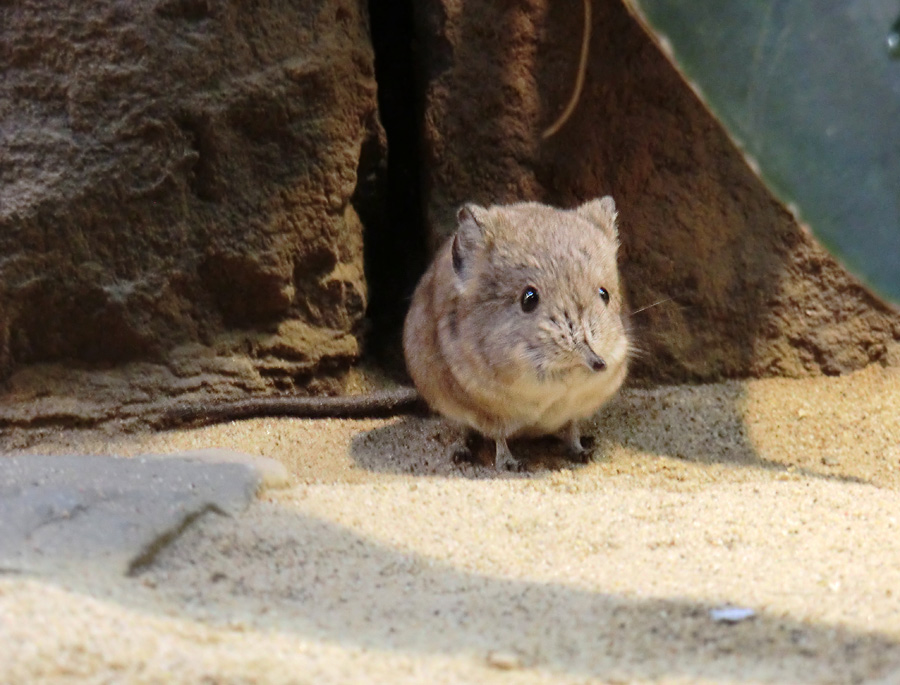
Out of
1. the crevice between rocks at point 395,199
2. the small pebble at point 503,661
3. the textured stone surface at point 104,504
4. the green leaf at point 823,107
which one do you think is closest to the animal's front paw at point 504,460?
Answer: the crevice between rocks at point 395,199

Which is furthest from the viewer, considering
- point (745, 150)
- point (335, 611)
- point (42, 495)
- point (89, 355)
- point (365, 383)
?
point (365, 383)

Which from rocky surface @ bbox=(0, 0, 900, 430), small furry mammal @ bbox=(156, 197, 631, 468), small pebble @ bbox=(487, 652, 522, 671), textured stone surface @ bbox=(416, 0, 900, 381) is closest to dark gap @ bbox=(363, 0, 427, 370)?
rocky surface @ bbox=(0, 0, 900, 430)

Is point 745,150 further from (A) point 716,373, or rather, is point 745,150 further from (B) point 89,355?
(B) point 89,355

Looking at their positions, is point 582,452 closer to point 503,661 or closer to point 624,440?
point 624,440

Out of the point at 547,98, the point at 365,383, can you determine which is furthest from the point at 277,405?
the point at 547,98

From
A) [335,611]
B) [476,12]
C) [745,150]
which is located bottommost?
[335,611]

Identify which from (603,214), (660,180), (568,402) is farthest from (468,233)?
(660,180)
